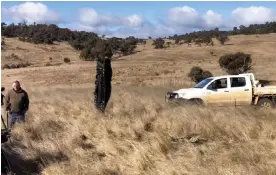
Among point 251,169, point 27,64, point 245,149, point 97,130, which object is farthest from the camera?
point 27,64

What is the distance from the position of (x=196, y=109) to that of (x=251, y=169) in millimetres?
6060

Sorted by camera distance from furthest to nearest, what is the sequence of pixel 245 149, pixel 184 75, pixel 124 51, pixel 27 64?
pixel 124 51
pixel 27 64
pixel 184 75
pixel 245 149

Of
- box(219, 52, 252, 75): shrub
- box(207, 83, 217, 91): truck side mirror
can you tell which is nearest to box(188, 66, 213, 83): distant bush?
box(219, 52, 252, 75): shrub

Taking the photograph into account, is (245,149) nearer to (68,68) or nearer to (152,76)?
(152,76)

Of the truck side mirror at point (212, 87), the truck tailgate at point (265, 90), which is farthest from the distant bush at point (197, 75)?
the truck tailgate at point (265, 90)

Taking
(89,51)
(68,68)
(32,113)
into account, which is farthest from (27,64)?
(32,113)

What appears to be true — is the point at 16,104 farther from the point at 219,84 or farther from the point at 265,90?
the point at 265,90

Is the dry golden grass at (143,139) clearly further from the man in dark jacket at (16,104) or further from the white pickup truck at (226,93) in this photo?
the white pickup truck at (226,93)

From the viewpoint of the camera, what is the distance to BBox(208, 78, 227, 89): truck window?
65.8 ft

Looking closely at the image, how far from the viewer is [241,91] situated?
19.9 metres

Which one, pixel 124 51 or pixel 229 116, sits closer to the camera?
pixel 229 116

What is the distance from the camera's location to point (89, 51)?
6744 cm

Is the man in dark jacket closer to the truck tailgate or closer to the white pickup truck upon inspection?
the white pickup truck

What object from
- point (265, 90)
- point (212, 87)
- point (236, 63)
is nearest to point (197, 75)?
point (236, 63)
